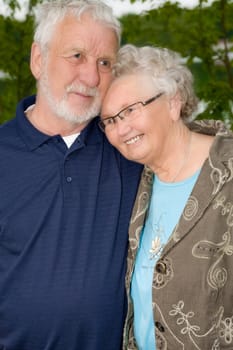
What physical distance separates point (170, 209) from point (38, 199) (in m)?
0.64

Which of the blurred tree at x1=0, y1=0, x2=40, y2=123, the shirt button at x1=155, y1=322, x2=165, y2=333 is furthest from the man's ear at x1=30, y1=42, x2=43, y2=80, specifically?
the blurred tree at x1=0, y1=0, x2=40, y2=123

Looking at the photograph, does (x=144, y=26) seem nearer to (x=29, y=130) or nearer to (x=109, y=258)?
(x=29, y=130)

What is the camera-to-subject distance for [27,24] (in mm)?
5664

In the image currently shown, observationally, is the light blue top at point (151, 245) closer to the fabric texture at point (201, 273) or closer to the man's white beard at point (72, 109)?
the fabric texture at point (201, 273)

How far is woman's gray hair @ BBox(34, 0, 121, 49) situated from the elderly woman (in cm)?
29

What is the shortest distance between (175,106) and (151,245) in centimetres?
64

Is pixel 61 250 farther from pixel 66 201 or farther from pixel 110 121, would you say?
pixel 110 121

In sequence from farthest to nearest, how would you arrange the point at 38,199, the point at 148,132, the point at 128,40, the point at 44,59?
the point at 128,40, the point at 44,59, the point at 38,199, the point at 148,132

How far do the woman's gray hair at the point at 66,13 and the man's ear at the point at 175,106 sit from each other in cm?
54

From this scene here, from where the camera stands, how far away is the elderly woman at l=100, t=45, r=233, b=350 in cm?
292

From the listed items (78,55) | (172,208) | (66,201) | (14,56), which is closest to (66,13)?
(78,55)

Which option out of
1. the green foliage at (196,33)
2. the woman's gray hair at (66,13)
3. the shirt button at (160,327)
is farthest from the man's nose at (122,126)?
the green foliage at (196,33)

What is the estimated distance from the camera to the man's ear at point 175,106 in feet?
10.4

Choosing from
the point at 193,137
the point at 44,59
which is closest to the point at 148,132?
the point at 193,137
